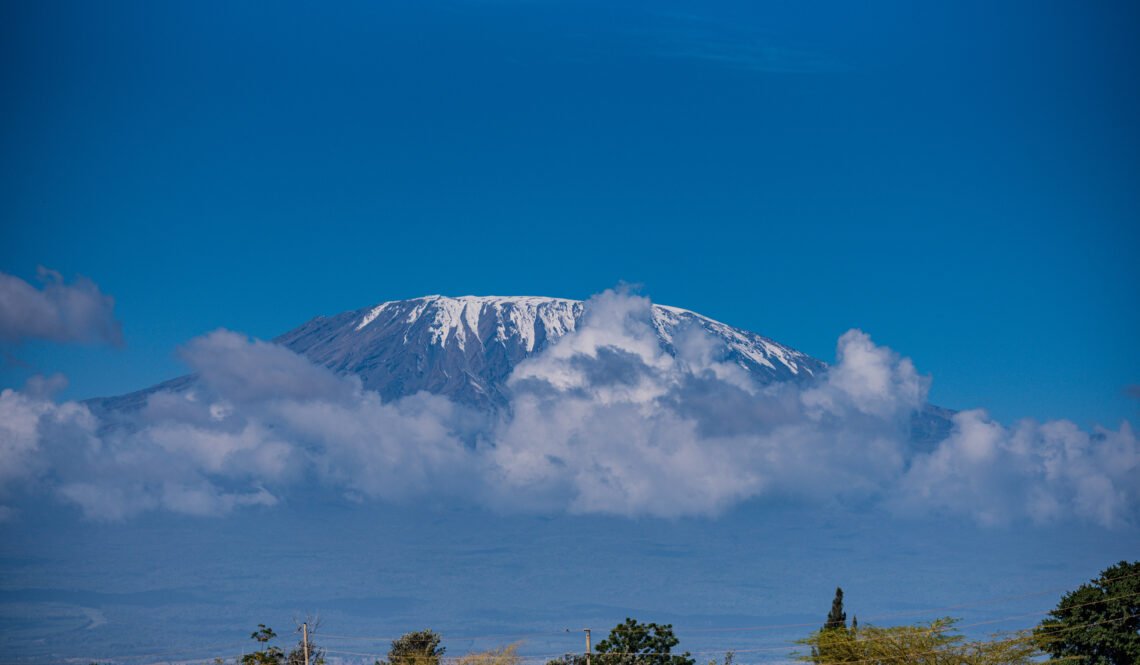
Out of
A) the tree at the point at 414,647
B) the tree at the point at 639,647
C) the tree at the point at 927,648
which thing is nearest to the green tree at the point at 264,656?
the tree at the point at 414,647

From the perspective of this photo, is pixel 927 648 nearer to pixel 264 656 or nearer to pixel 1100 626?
pixel 1100 626

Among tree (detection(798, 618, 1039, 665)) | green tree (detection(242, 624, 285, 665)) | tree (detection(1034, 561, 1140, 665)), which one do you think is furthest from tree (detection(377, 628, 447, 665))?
tree (detection(1034, 561, 1140, 665))

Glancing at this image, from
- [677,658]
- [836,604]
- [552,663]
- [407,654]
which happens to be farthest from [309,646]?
[836,604]

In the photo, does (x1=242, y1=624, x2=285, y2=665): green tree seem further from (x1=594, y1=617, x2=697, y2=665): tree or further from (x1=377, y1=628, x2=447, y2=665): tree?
(x1=594, y1=617, x2=697, y2=665): tree

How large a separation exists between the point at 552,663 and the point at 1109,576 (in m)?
28.4

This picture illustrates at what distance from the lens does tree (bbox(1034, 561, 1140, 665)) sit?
63.0 metres

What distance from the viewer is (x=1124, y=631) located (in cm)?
6362

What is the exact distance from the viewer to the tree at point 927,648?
56.2 meters

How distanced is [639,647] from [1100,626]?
24.7 meters

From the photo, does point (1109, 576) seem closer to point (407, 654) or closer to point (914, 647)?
point (914, 647)

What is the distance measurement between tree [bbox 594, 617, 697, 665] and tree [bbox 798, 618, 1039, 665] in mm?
17165

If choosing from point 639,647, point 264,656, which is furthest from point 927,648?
point 264,656

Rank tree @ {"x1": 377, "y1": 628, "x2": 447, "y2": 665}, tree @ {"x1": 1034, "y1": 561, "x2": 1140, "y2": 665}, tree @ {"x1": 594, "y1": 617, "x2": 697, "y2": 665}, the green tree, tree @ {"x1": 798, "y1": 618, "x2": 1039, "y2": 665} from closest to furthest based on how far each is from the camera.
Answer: tree @ {"x1": 798, "y1": 618, "x2": 1039, "y2": 665}
tree @ {"x1": 1034, "y1": 561, "x2": 1140, "y2": 665}
the green tree
tree @ {"x1": 377, "y1": 628, "x2": 447, "y2": 665}
tree @ {"x1": 594, "y1": 617, "x2": 697, "y2": 665}

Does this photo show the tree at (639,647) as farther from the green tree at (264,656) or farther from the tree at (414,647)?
the green tree at (264,656)
